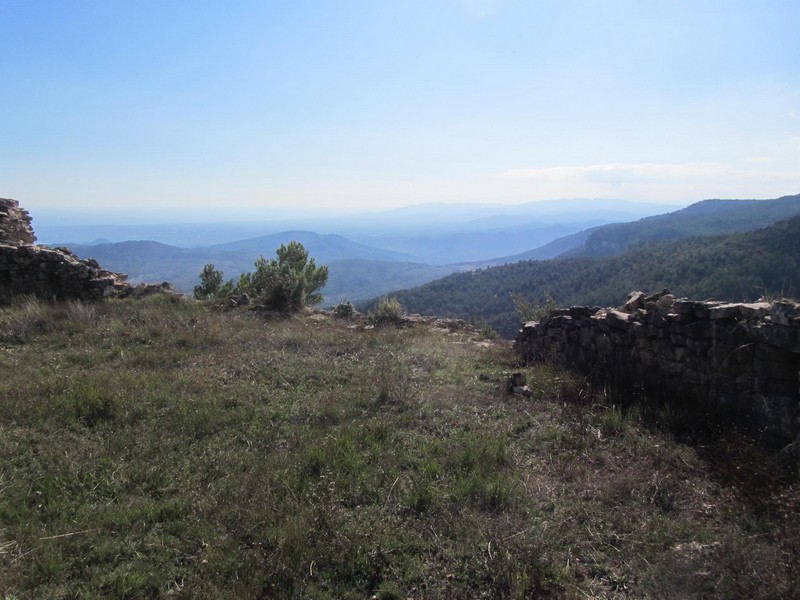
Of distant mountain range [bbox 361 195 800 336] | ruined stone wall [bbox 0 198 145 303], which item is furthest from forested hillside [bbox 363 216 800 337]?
ruined stone wall [bbox 0 198 145 303]

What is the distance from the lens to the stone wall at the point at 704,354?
15.3ft

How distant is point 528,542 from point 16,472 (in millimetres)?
4292

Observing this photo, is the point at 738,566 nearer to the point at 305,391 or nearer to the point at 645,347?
the point at 645,347

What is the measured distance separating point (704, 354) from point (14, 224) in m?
15.8

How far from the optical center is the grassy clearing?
302 cm

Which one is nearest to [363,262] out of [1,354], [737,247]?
[737,247]

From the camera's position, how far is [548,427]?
530 cm

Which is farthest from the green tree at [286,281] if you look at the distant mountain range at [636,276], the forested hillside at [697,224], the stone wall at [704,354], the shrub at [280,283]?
the forested hillside at [697,224]

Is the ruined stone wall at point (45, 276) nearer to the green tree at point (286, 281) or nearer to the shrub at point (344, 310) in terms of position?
the green tree at point (286, 281)

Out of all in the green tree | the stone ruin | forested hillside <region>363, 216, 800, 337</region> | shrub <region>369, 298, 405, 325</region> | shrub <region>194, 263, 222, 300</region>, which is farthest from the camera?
forested hillside <region>363, 216, 800, 337</region>

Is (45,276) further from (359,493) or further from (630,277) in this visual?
(630,277)

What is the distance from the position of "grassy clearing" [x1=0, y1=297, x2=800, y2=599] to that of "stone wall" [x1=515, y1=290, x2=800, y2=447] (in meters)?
0.64

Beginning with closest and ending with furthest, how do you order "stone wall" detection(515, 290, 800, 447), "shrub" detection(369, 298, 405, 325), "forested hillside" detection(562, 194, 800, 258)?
"stone wall" detection(515, 290, 800, 447)
"shrub" detection(369, 298, 405, 325)
"forested hillside" detection(562, 194, 800, 258)

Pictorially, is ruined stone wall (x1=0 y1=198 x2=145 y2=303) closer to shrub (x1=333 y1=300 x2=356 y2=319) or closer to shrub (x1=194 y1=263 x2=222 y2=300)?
shrub (x1=194 y1=263 x2=222 y2=300)
